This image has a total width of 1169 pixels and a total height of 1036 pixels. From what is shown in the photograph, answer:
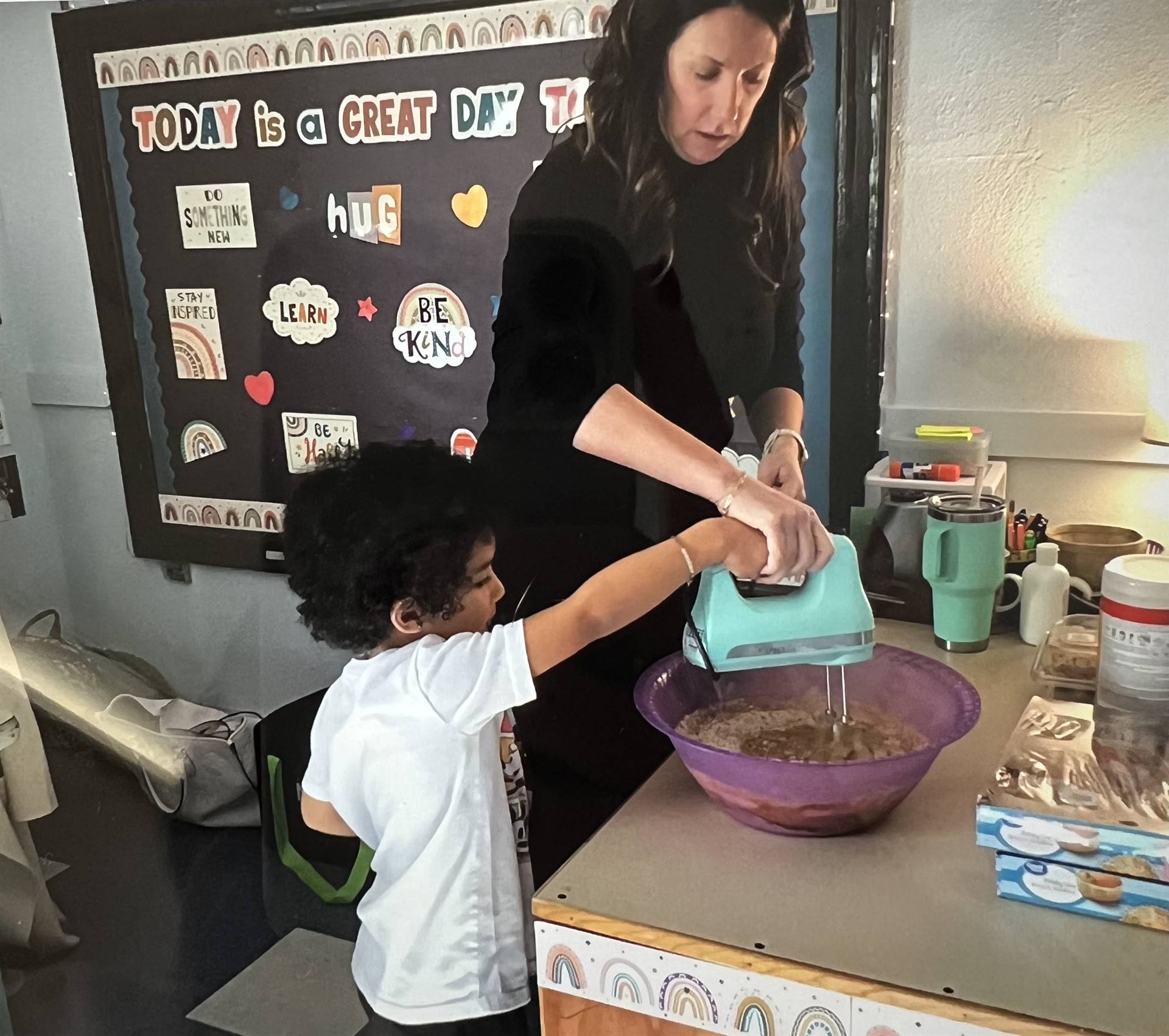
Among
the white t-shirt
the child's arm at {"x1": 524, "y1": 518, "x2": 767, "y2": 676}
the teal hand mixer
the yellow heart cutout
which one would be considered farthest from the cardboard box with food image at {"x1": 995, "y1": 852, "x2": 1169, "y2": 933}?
the yellow heart cutout

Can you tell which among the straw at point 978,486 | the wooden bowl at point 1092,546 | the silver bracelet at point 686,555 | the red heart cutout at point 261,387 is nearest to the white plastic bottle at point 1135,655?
the wooden bowl at point 1092,546

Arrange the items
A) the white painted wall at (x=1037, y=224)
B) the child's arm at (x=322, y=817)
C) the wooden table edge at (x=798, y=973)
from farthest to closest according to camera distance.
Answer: the child's arm at (x=322, y=817) < the white painted wall at (x=1037, y=224) < the wooden table edge at (x=798, y=973)

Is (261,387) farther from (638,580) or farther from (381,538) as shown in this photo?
(638,580)

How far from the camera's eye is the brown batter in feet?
3.40

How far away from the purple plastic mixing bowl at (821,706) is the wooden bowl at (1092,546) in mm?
198

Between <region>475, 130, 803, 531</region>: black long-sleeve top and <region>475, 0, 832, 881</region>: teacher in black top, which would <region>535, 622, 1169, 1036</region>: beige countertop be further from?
<region>475, 130, 803, 531</region>: black long-sleeve top

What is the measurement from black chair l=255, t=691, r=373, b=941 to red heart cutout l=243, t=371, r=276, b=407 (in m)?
0.30

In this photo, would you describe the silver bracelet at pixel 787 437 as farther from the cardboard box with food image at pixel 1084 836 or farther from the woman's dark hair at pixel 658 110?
the cardboard box with food image at pixel 1084 836

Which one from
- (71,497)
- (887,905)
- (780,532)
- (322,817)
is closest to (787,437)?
(780,532)

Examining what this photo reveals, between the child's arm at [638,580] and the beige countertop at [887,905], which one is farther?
the child's arm at [638,580]

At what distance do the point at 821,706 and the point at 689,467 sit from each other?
0.30 metres

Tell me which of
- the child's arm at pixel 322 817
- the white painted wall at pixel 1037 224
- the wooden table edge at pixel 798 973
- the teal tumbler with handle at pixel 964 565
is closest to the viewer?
the wooden table edge at pixel 798 973

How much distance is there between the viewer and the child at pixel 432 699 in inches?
38.8

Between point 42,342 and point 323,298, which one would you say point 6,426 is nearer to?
point 42,342
